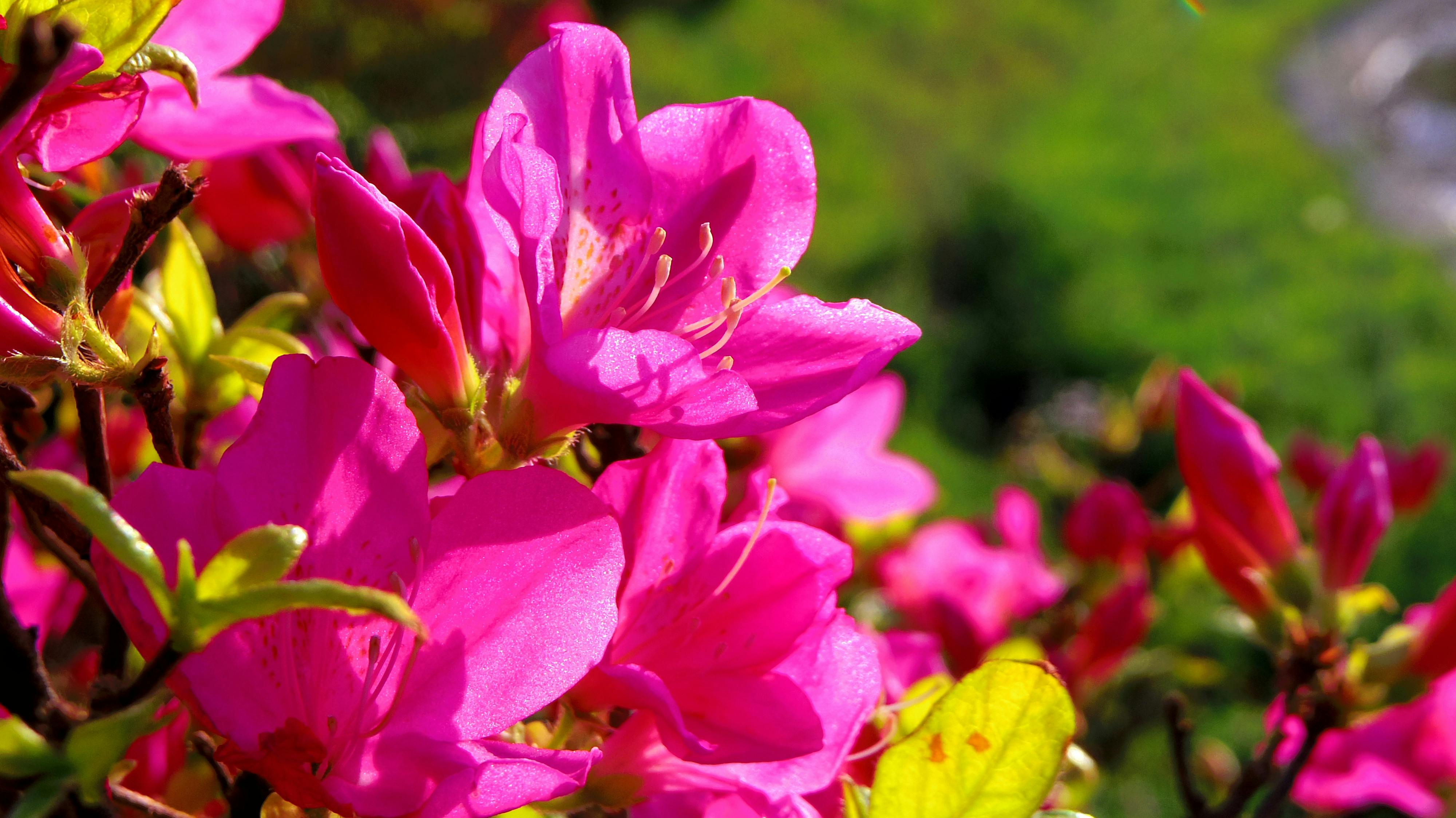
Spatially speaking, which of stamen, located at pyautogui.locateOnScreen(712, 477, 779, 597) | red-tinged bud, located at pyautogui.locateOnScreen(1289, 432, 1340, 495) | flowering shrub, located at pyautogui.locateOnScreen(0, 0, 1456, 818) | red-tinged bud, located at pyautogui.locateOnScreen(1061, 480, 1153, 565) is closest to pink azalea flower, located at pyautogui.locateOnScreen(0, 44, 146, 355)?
flowering shrub, located at pyautogui.locateOnScreen(0, 0, 1456, 818)

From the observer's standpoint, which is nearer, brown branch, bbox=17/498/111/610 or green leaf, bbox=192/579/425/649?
green leaf, bbox=192/579/425/649

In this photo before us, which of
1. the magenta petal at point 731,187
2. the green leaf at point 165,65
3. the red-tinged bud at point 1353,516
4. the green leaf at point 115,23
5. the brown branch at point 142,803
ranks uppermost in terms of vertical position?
the green leaf at point 115,23

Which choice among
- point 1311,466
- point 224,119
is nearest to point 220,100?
point 224,119

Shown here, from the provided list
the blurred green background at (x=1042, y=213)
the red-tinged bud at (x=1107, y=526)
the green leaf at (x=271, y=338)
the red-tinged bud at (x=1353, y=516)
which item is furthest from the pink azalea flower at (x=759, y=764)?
the blurred green background at (x=1042, y=213)

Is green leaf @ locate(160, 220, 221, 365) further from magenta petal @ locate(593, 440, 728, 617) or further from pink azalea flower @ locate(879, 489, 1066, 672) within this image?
pink azalea flower @ locate(879, 489, 1066, 672)

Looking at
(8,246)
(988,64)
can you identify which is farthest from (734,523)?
(988,64)

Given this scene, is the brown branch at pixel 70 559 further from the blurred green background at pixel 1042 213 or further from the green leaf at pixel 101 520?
the blurred green background at pixel 1042 213

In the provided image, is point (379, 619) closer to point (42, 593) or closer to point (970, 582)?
point (42, 593)
